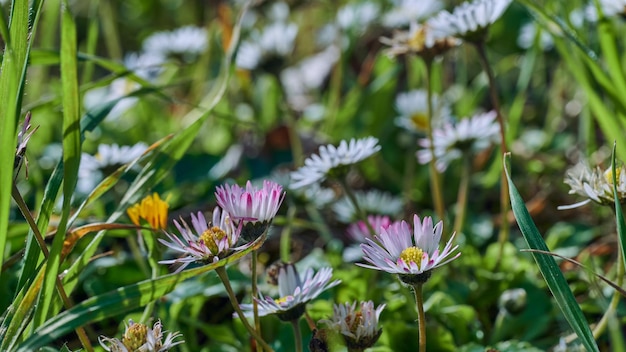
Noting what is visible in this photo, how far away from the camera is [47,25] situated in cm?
183

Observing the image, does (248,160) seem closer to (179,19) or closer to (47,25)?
(47,25)

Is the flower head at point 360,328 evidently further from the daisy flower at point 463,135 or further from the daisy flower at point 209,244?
the daisy flower at point 463,135

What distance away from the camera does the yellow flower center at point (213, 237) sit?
2.46 ft

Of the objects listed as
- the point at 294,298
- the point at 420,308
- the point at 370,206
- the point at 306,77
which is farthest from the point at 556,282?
the point at 306,77

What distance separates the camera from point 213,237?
2.47 feet

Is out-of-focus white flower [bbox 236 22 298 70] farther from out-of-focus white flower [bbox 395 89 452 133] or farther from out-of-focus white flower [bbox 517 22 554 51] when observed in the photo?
out-of-focus white flower [bbox 517 22 554 51]

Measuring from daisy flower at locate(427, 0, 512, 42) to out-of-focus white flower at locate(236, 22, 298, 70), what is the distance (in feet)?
2.20

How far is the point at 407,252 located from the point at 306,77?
5.48 feet

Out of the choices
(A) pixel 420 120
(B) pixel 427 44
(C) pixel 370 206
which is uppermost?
(B) pixel 427 44

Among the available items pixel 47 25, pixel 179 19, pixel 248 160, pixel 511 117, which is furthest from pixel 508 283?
pixel 179 19

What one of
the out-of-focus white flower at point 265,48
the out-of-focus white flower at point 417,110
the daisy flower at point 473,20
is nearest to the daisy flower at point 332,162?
the daisy flower at point 473,20

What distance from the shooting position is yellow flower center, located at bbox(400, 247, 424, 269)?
0.73 meters

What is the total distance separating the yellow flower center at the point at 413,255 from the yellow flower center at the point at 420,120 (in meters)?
0.82

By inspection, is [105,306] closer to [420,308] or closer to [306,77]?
[420,308]
